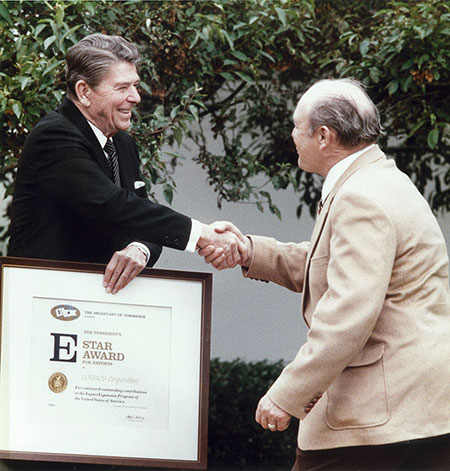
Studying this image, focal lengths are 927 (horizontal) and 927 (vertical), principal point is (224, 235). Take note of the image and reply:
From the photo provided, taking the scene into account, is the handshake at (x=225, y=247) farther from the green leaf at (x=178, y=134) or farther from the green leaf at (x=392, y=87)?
the green leaf at (x=392, y=87)

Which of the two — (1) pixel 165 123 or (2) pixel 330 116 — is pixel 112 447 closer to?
(2) pixel 330 116

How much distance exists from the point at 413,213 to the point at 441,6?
6.78 feet

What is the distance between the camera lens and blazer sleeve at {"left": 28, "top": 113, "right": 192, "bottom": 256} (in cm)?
329

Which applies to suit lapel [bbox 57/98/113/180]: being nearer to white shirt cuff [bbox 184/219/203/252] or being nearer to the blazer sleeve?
the blazer sleeve

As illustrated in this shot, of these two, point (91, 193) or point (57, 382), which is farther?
point (91, 193)

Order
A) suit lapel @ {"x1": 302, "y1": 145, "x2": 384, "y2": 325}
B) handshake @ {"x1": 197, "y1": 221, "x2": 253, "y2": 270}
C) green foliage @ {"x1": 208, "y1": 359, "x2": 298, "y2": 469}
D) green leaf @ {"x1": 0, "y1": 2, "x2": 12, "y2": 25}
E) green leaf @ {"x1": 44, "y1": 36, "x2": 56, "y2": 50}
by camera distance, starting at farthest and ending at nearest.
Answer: green foliage @ {"x1": 208, "y1": 359, "x2": 298, "y2": 469}, green leaf @ {"x1": 0, "y1": 2, "x2": 12, "y2": 25}, green leaf @ {"x1": 44, "y1": 36, "x2": 56, "y2": 50}, handshake @ {"x1": 197, "y1": 221, "x2": 253, "y2": 270}, suit lapel @ {"x1": 302, "y1": 145, "x2": 384, "y2": 325}

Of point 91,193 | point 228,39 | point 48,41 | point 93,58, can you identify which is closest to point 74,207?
point 91,193

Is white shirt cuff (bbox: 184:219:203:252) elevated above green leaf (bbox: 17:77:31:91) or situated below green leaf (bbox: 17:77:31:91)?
below

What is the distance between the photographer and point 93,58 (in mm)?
3441

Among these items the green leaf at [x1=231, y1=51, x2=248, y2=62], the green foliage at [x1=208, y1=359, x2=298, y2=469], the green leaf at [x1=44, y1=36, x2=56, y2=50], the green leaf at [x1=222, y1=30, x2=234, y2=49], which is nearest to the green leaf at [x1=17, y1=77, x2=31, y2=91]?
the green leaf at [x1=44, y1=36, x2=56, y2=50]

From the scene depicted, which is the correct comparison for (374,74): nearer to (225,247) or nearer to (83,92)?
(225,247)

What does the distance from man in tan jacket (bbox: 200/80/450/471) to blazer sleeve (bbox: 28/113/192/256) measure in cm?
72

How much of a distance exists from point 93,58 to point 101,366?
114 centimetres

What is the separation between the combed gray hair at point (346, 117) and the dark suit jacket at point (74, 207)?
0.73m
